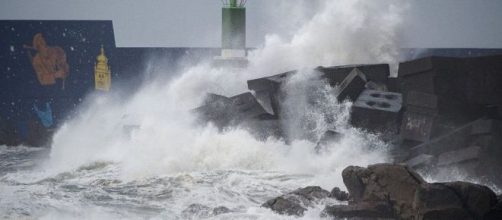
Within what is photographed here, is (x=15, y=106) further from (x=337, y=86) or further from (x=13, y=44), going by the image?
(x=337, y=86)

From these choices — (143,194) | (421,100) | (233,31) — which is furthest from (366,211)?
(233,31)

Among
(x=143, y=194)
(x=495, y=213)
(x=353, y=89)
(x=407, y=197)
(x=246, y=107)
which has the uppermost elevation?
(x=353, y=89)

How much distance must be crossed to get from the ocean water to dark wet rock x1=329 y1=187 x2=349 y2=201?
30cm

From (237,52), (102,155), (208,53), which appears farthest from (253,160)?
(208,53)

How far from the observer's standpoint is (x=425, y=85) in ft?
36.8

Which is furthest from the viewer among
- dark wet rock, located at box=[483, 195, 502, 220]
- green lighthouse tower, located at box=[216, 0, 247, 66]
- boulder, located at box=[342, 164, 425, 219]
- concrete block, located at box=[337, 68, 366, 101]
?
green lighthouse tower, located at box=[216, 0, 247, 66]

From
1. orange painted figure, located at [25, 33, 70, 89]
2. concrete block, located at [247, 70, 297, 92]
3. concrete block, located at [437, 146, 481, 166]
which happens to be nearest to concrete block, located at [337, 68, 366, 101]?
concrete block, located at [247, 70, 297, 92]

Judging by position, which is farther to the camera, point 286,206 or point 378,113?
point 378,113

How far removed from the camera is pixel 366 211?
825 centimetres

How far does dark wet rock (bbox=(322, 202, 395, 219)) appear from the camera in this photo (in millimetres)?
8250

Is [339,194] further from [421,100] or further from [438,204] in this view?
[421,100]

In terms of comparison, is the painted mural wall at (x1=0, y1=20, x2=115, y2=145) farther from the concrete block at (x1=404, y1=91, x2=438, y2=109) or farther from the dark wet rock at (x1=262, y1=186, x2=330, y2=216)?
the dark wet rock at (x1=262, y1=186, x2=330, y2=216)

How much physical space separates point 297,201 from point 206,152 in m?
4.13

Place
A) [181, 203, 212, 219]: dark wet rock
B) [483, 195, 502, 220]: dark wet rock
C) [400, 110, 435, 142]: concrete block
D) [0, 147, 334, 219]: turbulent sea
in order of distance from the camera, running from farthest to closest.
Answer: [400, 110, 435, 142]: concrete block < [0, 147, 334, 219]: turbulent sea < [181, 203, 212, 219]: dark wet rock < [483, 195, 502, 220]: dark wet rock
